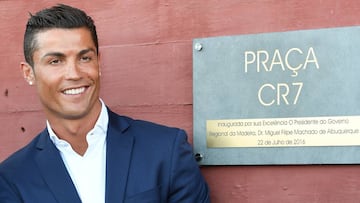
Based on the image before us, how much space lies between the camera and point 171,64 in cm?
202

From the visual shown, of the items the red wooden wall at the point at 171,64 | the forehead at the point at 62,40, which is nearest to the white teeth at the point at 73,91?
the forehead at the point at 62,40

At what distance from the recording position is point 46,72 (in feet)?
5.90

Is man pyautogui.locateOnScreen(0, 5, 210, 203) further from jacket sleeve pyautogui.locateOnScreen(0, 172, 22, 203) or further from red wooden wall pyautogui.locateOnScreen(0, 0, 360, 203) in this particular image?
red wooden wall pyautogui.locateOnScreen(0, 0, 360, 203)

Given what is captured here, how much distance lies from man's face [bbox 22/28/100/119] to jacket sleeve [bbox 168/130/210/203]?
0.27 m

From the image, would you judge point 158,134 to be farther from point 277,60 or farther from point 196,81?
point 277,60

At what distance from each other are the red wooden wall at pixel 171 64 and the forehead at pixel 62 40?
0.27 meters

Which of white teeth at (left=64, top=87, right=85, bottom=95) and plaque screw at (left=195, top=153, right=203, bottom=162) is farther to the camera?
plaque screw at (left=195, top=153, right=203, bottom=162)

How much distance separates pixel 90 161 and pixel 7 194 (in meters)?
0.24

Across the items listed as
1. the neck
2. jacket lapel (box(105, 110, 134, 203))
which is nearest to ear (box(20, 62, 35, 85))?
the neck

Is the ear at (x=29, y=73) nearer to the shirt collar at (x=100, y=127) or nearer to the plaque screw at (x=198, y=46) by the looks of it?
the shirt collar at (x=100, y=127)

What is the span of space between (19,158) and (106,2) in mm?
555

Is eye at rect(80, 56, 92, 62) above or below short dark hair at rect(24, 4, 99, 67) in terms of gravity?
below

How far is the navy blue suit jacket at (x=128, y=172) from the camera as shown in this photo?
180 centimetres

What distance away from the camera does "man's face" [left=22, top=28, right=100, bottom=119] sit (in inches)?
70.4
